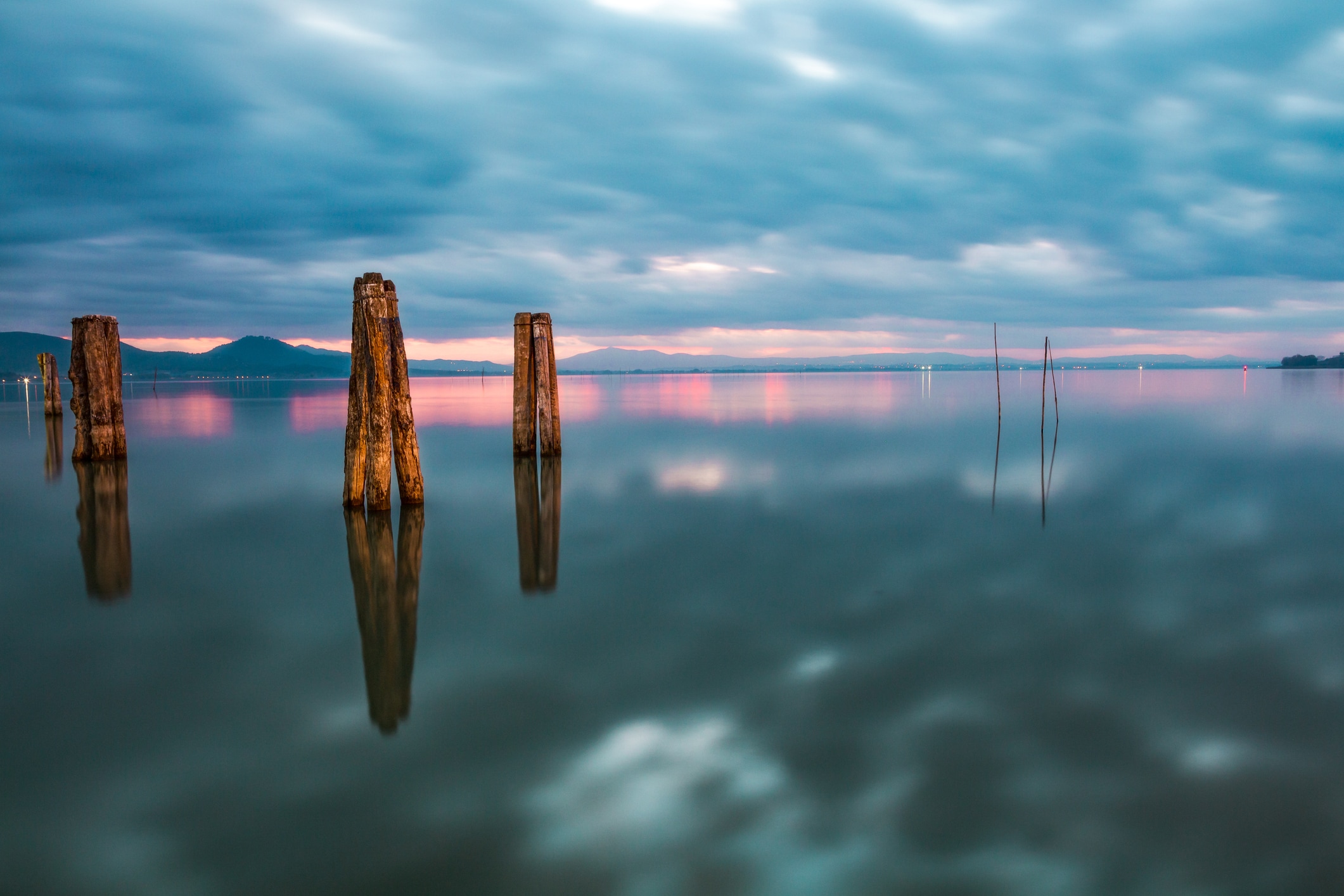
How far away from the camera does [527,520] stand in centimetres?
1068

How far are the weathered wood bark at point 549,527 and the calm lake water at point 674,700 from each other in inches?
2.8

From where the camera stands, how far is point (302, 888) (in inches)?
120

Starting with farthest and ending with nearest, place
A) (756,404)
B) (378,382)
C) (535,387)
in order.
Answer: (756,404) → (535,387) → (378,382)

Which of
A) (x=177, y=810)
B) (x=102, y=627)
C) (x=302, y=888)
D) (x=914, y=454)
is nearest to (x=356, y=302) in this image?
(x=102, y=627)

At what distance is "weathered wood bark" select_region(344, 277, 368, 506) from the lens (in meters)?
9.28

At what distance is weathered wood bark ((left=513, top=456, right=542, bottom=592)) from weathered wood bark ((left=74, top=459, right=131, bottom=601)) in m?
3.62

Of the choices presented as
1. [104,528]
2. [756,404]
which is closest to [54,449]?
[104,528]

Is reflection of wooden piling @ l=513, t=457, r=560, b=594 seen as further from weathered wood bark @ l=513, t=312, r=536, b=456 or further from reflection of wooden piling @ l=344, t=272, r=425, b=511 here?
reflection of wooden piling @ l=344, t=272, r=425, b=511

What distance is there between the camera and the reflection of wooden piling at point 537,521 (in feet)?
25.9

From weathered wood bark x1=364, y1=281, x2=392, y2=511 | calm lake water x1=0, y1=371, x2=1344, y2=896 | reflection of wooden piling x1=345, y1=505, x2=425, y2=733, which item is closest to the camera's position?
calm lake water x1=0, y1=371, x2=1344, y2=896

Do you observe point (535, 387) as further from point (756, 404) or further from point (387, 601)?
point (756, 404)

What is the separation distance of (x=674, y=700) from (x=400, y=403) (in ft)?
20.4

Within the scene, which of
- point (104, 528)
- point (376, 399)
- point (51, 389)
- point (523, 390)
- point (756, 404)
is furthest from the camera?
point (756, 404)

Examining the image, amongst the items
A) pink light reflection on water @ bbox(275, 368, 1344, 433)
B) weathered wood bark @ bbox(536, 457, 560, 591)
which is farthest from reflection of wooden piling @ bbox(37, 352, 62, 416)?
weathered wood bark @ bbox(536, 457, 560, 591)
